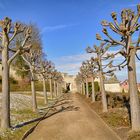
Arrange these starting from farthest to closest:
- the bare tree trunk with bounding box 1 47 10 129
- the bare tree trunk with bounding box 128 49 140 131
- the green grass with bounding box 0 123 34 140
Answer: the bare tree trunk with bounding box 1 47 10 129, the bare tree trunk with bounding box 128 49 140 131, the green grass with bounding box 0 123 34 140

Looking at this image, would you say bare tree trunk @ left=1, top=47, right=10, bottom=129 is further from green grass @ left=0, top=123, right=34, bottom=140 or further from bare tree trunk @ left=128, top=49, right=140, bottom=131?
bare tree trunk @ left=128, top=49, right=140, bottom=131

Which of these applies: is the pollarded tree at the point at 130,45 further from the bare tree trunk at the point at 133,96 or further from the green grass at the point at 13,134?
the green grass at the point at 13,134

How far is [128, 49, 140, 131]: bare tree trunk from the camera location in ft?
36.7

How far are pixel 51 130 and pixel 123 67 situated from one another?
4.71 meters

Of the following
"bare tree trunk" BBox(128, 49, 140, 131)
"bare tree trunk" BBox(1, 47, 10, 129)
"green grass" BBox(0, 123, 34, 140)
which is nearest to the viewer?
"green grass" BBox(0, 123, 34, 140)

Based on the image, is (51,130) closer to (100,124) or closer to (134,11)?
(100,124)

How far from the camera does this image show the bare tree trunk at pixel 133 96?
36.7 feet

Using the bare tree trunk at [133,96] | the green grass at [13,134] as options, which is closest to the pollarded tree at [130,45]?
the bare tree trunk at [133,96]

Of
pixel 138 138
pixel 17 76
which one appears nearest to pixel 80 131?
pixel 138 138

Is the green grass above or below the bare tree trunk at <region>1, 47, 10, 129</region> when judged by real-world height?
below

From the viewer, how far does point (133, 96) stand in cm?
1142

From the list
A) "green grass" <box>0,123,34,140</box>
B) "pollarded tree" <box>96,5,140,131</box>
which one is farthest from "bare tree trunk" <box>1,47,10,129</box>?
"pollarded tree" <box>96,5,140,131</box>

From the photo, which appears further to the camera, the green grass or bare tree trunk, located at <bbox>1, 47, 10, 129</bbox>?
bare tree trunk, located at <bbox>1, 47, 10, 129</bbox>

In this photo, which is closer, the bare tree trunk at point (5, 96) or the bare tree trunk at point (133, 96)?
the bare tree trunk at point (133, 96)
